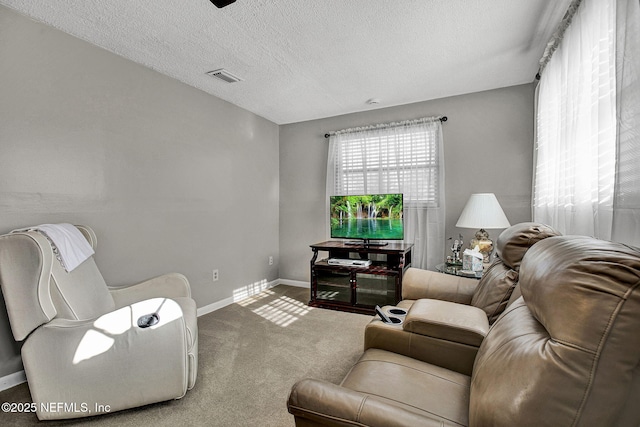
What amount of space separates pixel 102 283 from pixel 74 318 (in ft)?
1.35

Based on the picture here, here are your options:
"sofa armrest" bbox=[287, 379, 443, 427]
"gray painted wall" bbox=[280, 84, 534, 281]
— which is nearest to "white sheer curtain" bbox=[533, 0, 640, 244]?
"gray painted wall" bbox=[280, 84, 534, 281]

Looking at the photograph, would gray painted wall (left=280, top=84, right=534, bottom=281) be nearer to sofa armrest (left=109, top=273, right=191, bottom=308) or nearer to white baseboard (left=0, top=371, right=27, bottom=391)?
sofa armrest (left=109, top=273, right=191, bottom=308)

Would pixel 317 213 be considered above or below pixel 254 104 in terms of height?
below

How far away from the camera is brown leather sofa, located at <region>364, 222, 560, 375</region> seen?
1.37 m

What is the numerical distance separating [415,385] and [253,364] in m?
1.40

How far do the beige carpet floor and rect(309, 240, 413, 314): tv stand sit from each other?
168 millimetres

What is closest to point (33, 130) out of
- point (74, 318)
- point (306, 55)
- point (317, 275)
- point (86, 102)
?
point (86, 102)

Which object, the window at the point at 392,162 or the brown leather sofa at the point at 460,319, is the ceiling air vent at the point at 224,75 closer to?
the window at the point at 392,162

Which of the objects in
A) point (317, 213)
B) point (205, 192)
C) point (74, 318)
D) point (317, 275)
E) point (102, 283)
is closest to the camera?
point (74, 318)

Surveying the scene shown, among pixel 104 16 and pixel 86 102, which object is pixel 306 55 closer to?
pixel 104 16

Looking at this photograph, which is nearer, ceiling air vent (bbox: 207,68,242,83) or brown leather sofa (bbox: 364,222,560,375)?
brown leather sofa (bbox: 364,222,560,375)

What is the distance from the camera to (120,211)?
2.52 m

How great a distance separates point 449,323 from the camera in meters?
1.42

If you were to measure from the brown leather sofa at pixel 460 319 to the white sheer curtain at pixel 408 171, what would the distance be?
1.49 meters
